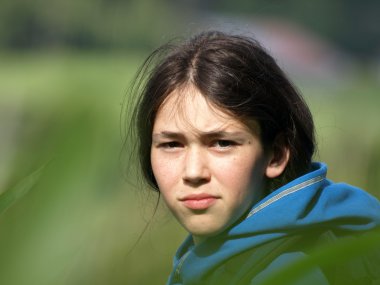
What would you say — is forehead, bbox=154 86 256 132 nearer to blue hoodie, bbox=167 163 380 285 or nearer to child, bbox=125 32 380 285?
child, bbox=125 32 380 285

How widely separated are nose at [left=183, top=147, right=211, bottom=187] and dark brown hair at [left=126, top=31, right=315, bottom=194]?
10 centimetres

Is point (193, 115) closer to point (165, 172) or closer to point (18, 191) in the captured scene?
point (165, 172)

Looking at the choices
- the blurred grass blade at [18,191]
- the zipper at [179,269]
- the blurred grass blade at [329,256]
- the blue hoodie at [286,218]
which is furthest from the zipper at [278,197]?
the blurred grass blade at [329,256]

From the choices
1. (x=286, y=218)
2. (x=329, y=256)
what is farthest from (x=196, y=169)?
(x=329, y=256)

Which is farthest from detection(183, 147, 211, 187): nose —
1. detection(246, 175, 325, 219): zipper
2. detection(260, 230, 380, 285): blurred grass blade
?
detection(260, 230, 380, 285): blurred grass blade

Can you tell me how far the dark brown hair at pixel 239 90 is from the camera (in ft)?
3.98

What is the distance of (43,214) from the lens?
38 cm

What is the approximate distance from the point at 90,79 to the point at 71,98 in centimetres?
7

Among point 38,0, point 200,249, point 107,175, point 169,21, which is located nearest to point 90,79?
point 107,175

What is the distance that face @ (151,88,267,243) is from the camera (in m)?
Result: 1.07

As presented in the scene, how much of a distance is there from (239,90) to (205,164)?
0.62ft

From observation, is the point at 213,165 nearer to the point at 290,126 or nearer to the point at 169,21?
the point at 290,126

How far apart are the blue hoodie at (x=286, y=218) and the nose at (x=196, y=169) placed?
95 mm

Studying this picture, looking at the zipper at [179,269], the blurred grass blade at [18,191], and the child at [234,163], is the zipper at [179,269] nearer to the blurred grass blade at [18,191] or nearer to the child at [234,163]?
the child at [234,163]
